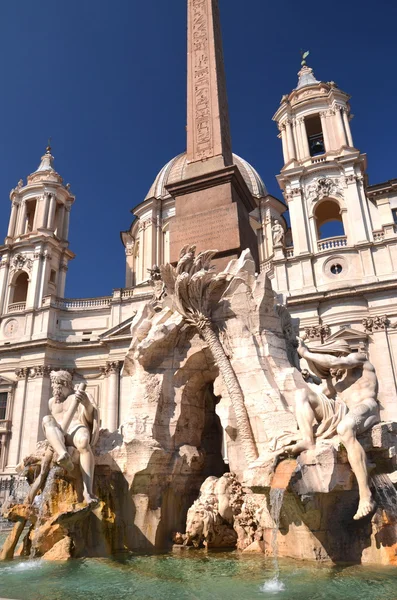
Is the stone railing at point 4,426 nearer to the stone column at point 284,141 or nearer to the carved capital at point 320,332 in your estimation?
the carved capital at point 320,332

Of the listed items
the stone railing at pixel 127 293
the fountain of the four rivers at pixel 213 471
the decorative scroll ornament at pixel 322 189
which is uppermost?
the decorative scroll ornament at pixel 322 189

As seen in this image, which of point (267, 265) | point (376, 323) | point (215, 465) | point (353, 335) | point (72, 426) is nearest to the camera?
point (72, 426)

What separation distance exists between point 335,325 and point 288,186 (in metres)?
9.20

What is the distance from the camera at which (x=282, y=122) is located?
98.7 ft

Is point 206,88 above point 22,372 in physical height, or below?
above

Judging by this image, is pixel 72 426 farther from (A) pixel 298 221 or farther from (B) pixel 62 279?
(B) pixel 62 279

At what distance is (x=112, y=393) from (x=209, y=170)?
2024cm

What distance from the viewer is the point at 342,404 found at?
574cm

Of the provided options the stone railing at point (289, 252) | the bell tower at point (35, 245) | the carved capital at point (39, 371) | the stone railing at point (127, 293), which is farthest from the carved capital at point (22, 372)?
the stone railing at point (289, 252)

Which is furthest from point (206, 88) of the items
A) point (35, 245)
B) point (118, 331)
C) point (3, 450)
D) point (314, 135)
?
point (3, 450)

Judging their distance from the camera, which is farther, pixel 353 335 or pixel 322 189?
pixel 322 189

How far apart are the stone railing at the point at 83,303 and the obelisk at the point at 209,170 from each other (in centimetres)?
2067

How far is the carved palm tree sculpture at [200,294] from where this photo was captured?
722 centimetres

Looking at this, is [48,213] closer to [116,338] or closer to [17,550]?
[116,338]
